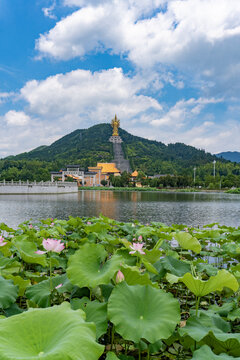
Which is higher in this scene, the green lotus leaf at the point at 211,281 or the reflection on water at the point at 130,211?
the green lotus leaf at the point at 211,281

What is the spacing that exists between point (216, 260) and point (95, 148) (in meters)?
102

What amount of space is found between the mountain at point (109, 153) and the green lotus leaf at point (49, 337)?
234 feet

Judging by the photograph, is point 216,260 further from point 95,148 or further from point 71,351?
point 95,148

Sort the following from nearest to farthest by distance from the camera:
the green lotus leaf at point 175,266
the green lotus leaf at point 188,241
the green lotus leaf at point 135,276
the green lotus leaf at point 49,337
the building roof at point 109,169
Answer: the green lotus leaf at point 49,337 < the green lotus leaf at point 135,276 < the green lotus leaf at point 175,266 < the green lotus leaf at point 188,241 < the building roof at point 109,169

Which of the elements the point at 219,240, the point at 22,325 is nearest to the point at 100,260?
the point at 22,325

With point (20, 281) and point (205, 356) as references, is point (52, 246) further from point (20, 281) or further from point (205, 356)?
point (205, 356)

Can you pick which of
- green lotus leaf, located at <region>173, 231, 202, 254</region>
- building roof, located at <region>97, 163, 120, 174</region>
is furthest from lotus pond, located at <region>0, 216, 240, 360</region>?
building roof, located at <region>97, 163, 120, 174</region>

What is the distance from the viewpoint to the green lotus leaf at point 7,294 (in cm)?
157

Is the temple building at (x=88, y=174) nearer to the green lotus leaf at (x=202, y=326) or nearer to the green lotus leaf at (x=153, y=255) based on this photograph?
the green lotus leaf at (x=153, y=255)

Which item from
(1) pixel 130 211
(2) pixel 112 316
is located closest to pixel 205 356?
(2) pixel 112 316

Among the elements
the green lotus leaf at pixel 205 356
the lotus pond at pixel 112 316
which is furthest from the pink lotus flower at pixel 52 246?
the green lotus leaf at pixel 205 356

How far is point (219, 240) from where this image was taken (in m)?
4.52

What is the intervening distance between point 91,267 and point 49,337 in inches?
31.0

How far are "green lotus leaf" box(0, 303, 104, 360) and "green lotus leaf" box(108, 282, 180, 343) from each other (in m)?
0.25
